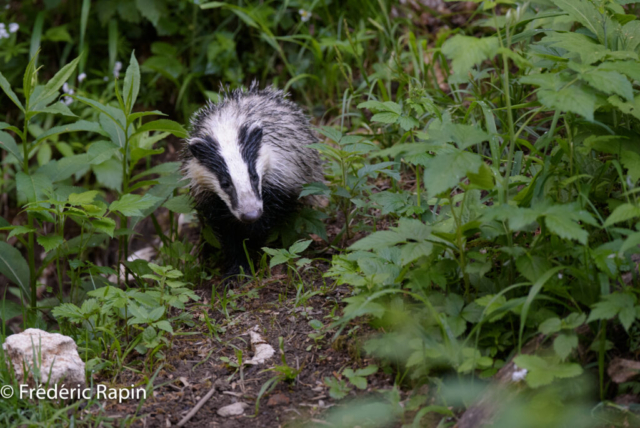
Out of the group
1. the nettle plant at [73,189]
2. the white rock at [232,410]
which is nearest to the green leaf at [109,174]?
the nettle plant at [73,189]

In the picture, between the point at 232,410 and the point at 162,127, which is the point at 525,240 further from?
the point at 162,127

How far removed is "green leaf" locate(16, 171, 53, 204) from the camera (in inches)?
158

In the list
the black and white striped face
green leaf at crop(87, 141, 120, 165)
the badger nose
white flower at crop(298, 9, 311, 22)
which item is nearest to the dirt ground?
the badger nose

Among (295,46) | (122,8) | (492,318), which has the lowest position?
(492,318)

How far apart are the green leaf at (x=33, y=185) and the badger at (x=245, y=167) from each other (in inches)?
40.2

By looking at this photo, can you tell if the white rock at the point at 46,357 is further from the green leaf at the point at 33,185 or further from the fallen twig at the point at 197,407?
the green leaf at the point at 33,185

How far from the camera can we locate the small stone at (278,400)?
278 centimetres

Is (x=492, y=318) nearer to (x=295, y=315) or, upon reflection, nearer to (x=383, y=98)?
(x=295, y=315)

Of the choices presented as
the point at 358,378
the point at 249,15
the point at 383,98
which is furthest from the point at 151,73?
the point at 358,378

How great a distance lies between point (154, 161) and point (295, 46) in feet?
7.11

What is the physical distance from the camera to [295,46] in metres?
6.77

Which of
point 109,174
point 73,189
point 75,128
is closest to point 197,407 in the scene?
point 73,189

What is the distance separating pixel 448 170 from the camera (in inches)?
93.9

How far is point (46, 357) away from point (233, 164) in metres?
1.77
